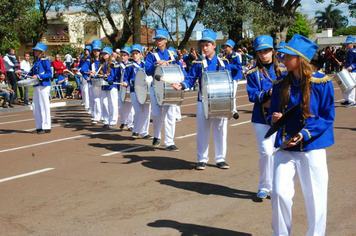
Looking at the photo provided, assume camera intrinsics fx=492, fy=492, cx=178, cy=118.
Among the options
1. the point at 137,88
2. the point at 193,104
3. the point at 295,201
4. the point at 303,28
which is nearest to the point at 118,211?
the point at 295,201

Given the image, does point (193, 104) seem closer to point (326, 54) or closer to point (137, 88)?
point (137, 88)

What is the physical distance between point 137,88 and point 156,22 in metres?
26.2

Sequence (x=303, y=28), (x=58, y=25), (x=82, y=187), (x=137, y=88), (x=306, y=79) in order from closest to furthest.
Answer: (x=306, y=79) < (x=82, y=187) < (x=137, y=88) < (x=58, y=25) < (x=303, y=28)

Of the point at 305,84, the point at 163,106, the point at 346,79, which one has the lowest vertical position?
the point at 163,106

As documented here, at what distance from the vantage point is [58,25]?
78.3 meters

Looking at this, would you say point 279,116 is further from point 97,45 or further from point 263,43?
point 97,45

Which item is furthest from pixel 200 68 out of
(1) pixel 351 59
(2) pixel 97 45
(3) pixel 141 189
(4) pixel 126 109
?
(1) pixel 351 59

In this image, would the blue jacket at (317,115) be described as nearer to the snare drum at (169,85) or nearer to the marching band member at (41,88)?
the snare drum at (169,85)

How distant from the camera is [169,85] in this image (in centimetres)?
951

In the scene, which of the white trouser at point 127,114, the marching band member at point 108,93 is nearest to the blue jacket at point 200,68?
the white trouser at point 127,114

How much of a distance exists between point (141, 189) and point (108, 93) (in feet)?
23.9

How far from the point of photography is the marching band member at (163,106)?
407 inches

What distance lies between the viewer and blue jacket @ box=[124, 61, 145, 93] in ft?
40.7

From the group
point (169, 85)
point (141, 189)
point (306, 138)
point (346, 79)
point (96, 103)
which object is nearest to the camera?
point (306, 138)
